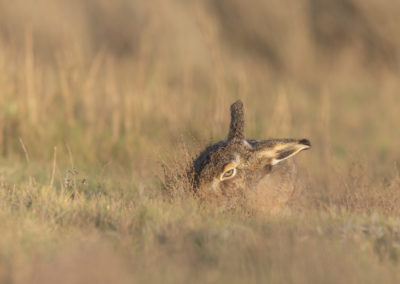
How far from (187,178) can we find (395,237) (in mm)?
2052

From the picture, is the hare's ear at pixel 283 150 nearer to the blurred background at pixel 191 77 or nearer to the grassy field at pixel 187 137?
the grassy field at pixel 187 137

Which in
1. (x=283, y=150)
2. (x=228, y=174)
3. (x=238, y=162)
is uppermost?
(x=283, y=150)

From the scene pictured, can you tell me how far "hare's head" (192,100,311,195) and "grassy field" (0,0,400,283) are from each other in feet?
0.83

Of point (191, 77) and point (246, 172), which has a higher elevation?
point (191, 77)

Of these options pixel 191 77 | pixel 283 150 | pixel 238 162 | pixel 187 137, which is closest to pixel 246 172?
pixel 238 162

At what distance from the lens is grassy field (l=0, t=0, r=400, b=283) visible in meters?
3.71

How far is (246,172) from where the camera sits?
563 cm

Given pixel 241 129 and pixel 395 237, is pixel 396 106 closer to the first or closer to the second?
pixel 241 129

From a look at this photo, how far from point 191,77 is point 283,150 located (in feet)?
17.8

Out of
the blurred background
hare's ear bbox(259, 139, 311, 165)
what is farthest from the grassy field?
hare's ear bbox(259, 139, 311, 165)

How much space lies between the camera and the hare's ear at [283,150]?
5465 millimetres

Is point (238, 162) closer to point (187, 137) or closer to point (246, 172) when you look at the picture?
point (246, 172)

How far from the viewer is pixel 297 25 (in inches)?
630

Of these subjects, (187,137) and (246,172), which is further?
(187,137)
